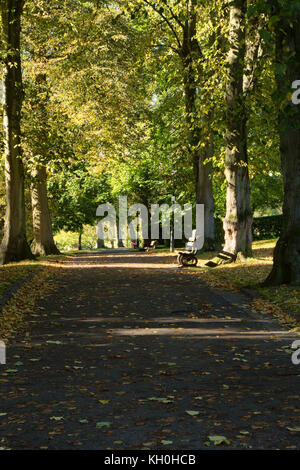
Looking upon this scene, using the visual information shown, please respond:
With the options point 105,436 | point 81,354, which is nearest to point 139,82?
point 81,354

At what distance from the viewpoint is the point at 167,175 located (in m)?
35.2

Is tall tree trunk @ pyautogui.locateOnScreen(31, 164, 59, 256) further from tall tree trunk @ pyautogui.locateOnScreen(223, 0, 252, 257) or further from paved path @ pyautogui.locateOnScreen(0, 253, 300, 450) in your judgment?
paved path @ pyautogui.locateOnScreen(0, 253, 300, 450)

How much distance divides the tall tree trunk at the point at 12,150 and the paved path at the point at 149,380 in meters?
10.7

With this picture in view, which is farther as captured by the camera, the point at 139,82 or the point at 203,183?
the point at 139,82

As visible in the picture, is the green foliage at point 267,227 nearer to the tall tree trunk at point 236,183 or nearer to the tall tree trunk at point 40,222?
the tall tree trunk at point 40,222

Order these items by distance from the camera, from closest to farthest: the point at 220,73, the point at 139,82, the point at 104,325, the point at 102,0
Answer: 1. the point at 104,325
2. the point at 220,73
3. the point at 102,0
4. the point at 139,82

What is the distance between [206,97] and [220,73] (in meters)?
0.86

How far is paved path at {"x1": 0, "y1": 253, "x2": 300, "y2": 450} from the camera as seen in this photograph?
502cm

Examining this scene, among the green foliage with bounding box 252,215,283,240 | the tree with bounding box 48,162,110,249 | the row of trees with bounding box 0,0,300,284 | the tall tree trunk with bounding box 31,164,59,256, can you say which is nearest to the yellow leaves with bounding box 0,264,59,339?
the row of trees with bounding box 0,0,300,284

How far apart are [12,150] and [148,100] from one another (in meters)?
15.6

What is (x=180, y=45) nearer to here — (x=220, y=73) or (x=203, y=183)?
(x=203, y=183)

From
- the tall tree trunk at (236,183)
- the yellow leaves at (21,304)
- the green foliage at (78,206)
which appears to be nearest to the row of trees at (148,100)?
the tall tree trunk at (236,183)

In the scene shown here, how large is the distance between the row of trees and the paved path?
479 cm

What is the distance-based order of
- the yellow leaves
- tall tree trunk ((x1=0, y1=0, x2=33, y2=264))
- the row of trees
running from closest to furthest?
the yellow leaves < the row of trees < tall tree trunk ((x1=0, y1=0, x2=33, y2=264))
